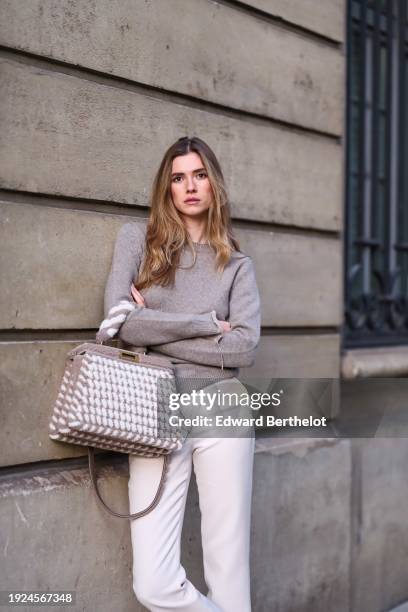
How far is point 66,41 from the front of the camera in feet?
11.6

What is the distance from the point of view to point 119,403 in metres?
3.00

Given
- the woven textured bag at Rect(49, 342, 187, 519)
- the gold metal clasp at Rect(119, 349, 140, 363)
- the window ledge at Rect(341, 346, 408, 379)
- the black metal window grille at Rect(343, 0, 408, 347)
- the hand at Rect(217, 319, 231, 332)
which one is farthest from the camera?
the black metal window grille at Rect(343, 0, 408, 347)

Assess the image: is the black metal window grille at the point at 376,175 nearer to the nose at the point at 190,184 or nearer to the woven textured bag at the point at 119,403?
the nose at the point at 190,184

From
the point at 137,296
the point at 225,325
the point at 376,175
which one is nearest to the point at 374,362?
the point at 376,175

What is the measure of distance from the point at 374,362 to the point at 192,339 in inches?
91.0

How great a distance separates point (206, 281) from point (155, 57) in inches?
49.7

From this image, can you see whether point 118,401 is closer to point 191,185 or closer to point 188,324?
point 188,324

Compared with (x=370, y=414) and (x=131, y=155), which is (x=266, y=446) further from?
(x=131, y=155)

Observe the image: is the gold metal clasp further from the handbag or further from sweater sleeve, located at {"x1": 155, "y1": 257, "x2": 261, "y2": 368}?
sweater sleeve, located at {"x1": 155, "y1": 257, "x2": 261, "y2": 368}

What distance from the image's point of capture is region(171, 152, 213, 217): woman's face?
349cm

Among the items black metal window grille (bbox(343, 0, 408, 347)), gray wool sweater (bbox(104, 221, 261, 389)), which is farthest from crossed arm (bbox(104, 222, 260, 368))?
black metal window grille (bbox(343, 0, 408, 347))

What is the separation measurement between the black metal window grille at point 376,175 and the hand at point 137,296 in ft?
7.96

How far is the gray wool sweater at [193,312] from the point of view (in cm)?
328

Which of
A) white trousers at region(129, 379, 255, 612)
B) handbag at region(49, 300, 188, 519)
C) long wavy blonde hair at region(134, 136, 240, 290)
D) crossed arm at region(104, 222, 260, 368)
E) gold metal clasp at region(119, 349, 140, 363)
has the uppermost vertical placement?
long wavy blonde hair at region(134, 136, 240, 290)
